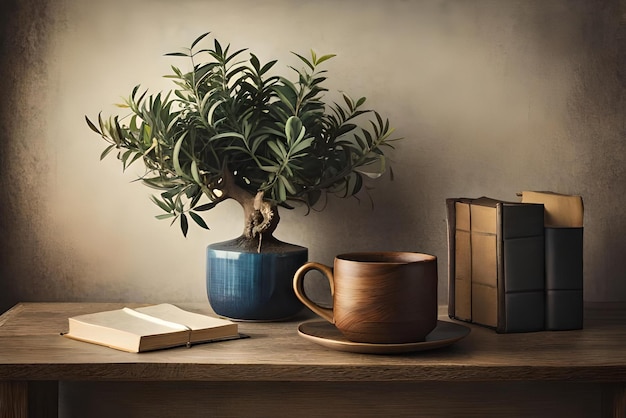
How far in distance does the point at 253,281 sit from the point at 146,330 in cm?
20

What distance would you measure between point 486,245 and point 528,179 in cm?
30

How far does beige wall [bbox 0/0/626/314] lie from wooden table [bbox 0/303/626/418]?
117mm

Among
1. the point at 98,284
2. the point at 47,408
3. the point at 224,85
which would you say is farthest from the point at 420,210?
the point at 47,408

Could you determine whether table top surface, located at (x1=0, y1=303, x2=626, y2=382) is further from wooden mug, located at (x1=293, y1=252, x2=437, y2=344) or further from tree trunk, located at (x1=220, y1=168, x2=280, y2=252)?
tree trunk, located at (x1=220, y1=168, x2=280, y2=252)

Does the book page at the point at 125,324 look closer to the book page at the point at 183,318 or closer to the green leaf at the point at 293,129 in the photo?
the book page at the point at 183,318

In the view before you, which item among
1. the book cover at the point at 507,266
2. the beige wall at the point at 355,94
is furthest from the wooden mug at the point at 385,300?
the beige wall at the point at 355,94

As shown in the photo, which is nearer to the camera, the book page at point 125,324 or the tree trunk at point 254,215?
the book page at point 125,324

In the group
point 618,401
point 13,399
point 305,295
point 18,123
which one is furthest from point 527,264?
point 18,123

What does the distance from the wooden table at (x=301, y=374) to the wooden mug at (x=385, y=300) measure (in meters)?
0.03

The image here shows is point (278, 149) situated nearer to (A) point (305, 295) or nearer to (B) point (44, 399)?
(A) point (305, 295)

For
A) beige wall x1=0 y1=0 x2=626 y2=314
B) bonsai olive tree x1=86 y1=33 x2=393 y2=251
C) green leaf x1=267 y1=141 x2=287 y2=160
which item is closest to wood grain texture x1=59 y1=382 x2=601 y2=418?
beige wall x1=0 y1=0 x2=626 y2=314

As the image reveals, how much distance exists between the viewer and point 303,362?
97cm

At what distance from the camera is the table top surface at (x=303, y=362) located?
0.95m

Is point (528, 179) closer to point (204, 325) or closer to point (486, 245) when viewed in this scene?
point (486, 245)
